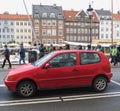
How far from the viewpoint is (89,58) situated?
10703 mm

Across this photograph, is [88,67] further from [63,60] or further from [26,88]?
[26,88]

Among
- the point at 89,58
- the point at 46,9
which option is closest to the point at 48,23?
the point at 46,9

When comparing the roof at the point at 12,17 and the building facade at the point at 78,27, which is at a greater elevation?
the roof at the point at 12,17

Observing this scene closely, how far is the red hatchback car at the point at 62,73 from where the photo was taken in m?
9.76

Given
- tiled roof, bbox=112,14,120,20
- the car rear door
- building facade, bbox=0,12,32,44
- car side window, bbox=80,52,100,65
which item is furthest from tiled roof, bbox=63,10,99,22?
the car rear door

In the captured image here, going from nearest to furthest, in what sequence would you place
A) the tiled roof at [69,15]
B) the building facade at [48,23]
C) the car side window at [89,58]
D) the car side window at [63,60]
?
the car side window at [63,60] → the car side window at [89,58] → the building facade at [48,23] → the tiled roof at [69,15]

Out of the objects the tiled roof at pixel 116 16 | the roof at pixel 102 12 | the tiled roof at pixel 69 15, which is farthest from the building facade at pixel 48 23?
the tiled roof at pixel 116 16

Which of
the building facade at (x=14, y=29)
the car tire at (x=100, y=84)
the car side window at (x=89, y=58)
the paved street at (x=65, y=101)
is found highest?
the building facade at (x=14, y=29)

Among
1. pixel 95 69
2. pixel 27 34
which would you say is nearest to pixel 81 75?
pixel 95 69

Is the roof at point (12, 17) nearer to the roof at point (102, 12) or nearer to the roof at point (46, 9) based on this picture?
the roof at point (46, 9)

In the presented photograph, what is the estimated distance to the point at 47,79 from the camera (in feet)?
32.6

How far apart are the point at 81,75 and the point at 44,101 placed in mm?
1819

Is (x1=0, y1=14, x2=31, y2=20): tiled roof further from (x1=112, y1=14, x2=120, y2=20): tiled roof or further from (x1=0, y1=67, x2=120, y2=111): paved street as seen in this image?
(x1=0, y1=67, x2=120, y2=111): paved street

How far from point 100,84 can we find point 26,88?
2691 millimetres
